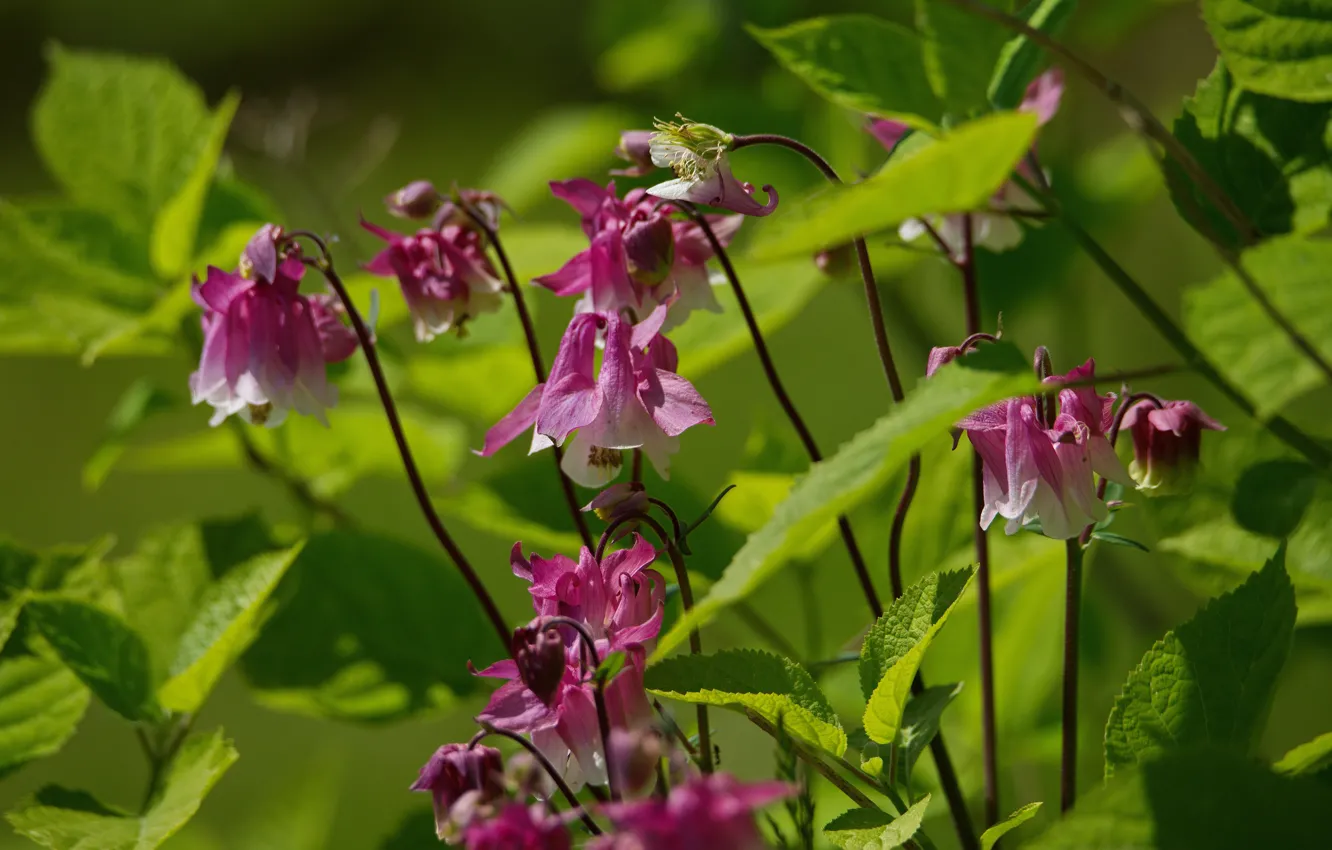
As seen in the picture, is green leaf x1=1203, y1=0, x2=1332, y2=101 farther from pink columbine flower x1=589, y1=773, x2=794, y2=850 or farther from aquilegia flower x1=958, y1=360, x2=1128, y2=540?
pink columbine flower x1=589, y1=773, x2=794, y2=850

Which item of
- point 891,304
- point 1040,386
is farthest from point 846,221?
point 891,304

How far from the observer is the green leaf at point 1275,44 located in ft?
1.05

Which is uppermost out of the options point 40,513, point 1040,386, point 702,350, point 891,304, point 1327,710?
point 1040,386

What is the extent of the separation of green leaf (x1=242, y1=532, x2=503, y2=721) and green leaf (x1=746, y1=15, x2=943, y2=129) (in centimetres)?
25

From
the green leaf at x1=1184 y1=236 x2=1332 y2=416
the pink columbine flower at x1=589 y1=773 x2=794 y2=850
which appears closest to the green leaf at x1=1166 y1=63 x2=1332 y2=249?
the green leaf at x1=1184 y1=236 x2=1332 y2=416

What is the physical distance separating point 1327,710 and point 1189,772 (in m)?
0.73

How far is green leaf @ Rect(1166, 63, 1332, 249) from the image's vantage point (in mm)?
347

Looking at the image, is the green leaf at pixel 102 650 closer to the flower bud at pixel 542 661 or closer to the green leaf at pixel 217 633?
the green leaf at pixel 217 633

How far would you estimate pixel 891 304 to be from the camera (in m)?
0.79

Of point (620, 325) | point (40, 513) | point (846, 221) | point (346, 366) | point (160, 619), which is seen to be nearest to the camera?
point (846, 221)

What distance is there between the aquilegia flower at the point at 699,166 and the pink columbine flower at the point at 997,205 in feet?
0.31

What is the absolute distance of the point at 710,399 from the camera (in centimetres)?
136

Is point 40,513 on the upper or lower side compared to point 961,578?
lower

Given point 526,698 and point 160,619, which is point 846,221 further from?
point 160,619
